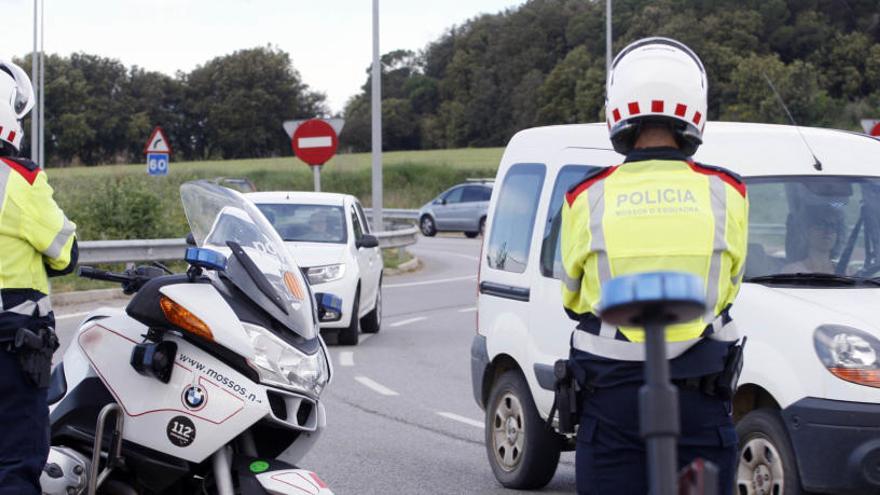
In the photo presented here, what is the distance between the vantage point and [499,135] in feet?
303

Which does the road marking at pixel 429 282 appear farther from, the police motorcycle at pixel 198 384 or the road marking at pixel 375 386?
the police motorcycle at pixel 198 384

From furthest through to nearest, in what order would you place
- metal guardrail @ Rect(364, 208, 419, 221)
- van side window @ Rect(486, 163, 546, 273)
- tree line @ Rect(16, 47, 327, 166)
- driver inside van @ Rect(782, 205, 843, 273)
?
tree line @ Rect(16, 47, 327, 166), metal guardrail @ Rect(364, 208, 419, 221), van side window @ Rect(486, 163, 546, 273), driver inside van @ Rect(782, 205, 843, 273)

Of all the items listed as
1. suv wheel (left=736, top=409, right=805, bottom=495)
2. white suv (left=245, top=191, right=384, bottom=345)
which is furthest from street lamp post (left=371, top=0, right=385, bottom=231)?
suv wheel (left=736, top=409, right=805, bottom=495)

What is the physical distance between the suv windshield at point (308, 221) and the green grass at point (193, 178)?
723cm

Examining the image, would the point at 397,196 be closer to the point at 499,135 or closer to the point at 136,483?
the point at 499,135

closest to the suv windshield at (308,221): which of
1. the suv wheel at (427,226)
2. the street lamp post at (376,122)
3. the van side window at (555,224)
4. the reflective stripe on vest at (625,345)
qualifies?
the van side window at (555,224)

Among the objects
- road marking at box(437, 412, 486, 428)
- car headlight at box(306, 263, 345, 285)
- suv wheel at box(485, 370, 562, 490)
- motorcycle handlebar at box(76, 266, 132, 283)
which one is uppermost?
motorcycle handlebar at box(76, 266, 132, 283)

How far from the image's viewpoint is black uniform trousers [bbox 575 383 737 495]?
10.8 ft

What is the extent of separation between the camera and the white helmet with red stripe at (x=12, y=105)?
4465 millimetres

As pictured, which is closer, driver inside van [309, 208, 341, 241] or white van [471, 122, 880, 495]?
white van [471, 122, 880, 495]

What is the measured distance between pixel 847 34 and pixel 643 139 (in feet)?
170

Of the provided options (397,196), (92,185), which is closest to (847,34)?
(397,196)

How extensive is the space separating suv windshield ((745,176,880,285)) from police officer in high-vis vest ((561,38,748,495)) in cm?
277

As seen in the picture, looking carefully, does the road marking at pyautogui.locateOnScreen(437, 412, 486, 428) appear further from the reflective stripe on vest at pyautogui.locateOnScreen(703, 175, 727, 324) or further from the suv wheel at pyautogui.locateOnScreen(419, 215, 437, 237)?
the suv wheel at pyautogui.locateOnScreen(419, 215, 437, 237)
